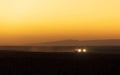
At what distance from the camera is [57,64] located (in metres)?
7.23

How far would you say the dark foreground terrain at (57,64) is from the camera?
7031mm

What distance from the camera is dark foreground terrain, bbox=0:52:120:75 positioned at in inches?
277

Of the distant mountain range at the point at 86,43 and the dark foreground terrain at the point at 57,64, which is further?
the distant mountain range at the point at 86,43

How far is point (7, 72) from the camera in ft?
24.1

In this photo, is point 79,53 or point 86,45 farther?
point 86,45

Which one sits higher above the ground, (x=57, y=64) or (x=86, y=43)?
(x=86, y=43)

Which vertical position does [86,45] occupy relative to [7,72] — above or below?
above

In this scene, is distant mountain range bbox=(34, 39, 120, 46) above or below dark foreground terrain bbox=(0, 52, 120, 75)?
above

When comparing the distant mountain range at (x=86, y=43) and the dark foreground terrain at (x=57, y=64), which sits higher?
the distant mountain range at (x=86, y=43)

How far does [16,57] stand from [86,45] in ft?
4.32

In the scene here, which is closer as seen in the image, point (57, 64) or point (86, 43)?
point (57, 64)

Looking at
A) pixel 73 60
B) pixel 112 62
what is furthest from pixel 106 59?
pixel 73 60

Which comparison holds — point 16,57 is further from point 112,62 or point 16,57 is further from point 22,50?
point 112,62

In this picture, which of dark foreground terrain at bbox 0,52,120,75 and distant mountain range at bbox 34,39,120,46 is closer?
dark foreground terrain at bbox 0,52,120,75
